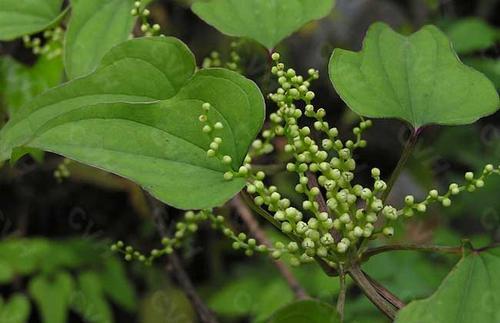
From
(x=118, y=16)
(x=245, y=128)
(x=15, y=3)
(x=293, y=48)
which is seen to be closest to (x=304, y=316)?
(x=245, y=128)

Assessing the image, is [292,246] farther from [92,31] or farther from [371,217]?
[92,31]

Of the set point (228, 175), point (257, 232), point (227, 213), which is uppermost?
point (228, 175)

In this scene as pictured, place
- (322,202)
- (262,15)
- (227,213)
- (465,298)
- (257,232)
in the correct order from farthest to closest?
(227,213) < (257,232) < (262,15) < (322,202) < (465,298)

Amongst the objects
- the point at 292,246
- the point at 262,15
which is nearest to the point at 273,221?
the point at 292,246

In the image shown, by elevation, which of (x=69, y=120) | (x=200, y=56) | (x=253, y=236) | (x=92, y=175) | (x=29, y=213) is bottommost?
(x=29, y=213)

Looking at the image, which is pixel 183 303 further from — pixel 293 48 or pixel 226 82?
pixel 226 82

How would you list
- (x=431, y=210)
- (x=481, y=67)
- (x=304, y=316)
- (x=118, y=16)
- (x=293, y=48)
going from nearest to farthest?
1. (x=304, y=316)
2. (x=118, y=16)
3. (x=481, y=67)
4. (x=431, y=210)
5. (x=293, y=48)

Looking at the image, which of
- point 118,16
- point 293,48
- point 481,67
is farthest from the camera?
point 293,48
